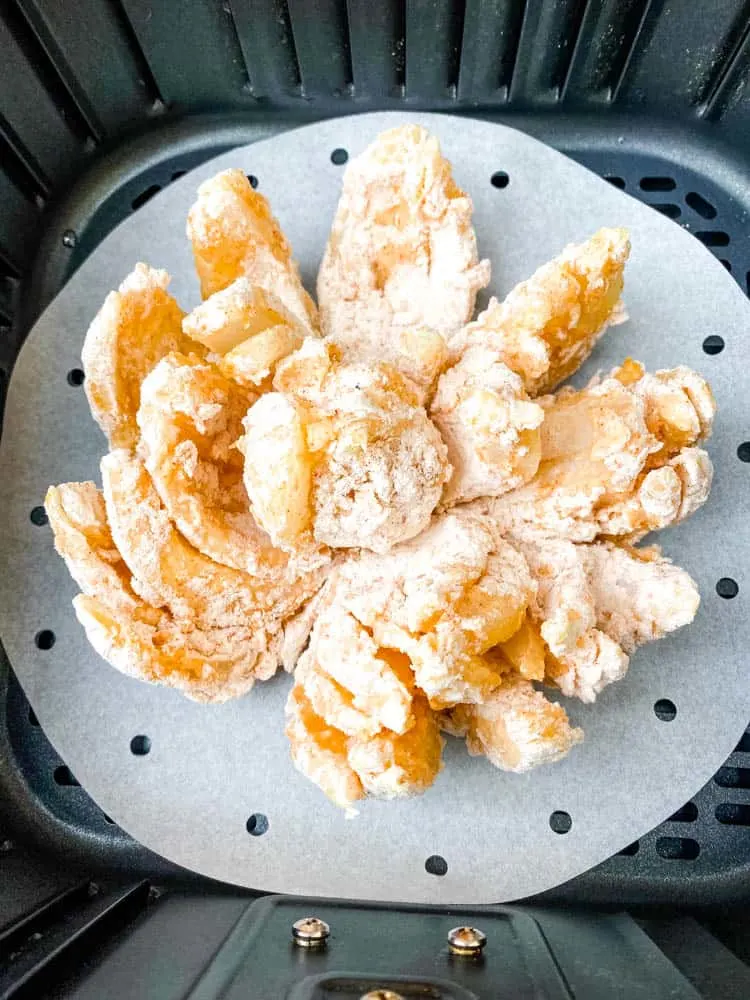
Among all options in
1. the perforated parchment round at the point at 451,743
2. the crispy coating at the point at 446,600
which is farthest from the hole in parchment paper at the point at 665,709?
the crispy coating at the point at 446,600

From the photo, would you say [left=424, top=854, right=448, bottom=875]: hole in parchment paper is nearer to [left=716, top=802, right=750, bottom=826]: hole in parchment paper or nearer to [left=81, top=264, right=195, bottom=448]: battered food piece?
[left=716, top=802, right=750, bottom=826]: hole in parchment paper

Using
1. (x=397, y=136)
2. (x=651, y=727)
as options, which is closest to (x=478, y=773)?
(x=651, y=727)

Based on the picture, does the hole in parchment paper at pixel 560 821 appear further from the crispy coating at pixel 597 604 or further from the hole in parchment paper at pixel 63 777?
the hole in parchment paper at pixel 63 777

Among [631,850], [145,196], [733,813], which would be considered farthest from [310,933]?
[145,196]

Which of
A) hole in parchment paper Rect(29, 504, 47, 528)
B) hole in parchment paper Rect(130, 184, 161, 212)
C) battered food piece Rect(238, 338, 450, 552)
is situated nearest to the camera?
battered food piece Rect(238, 338, 450, 552)

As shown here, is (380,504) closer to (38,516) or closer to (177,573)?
(177,573)

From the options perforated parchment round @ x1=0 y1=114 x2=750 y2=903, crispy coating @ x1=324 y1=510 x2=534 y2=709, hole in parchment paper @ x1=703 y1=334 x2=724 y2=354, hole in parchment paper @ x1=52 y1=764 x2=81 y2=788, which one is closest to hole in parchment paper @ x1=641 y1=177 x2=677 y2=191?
perforated parchment round @ x1=0 y1=114 x2=750 y2=903

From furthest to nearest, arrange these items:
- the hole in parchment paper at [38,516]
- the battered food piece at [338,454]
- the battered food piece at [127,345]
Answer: the hole in parchment paper at [38,516] → the battered food piece at [127,345] → the battered food piece at [338,454]
